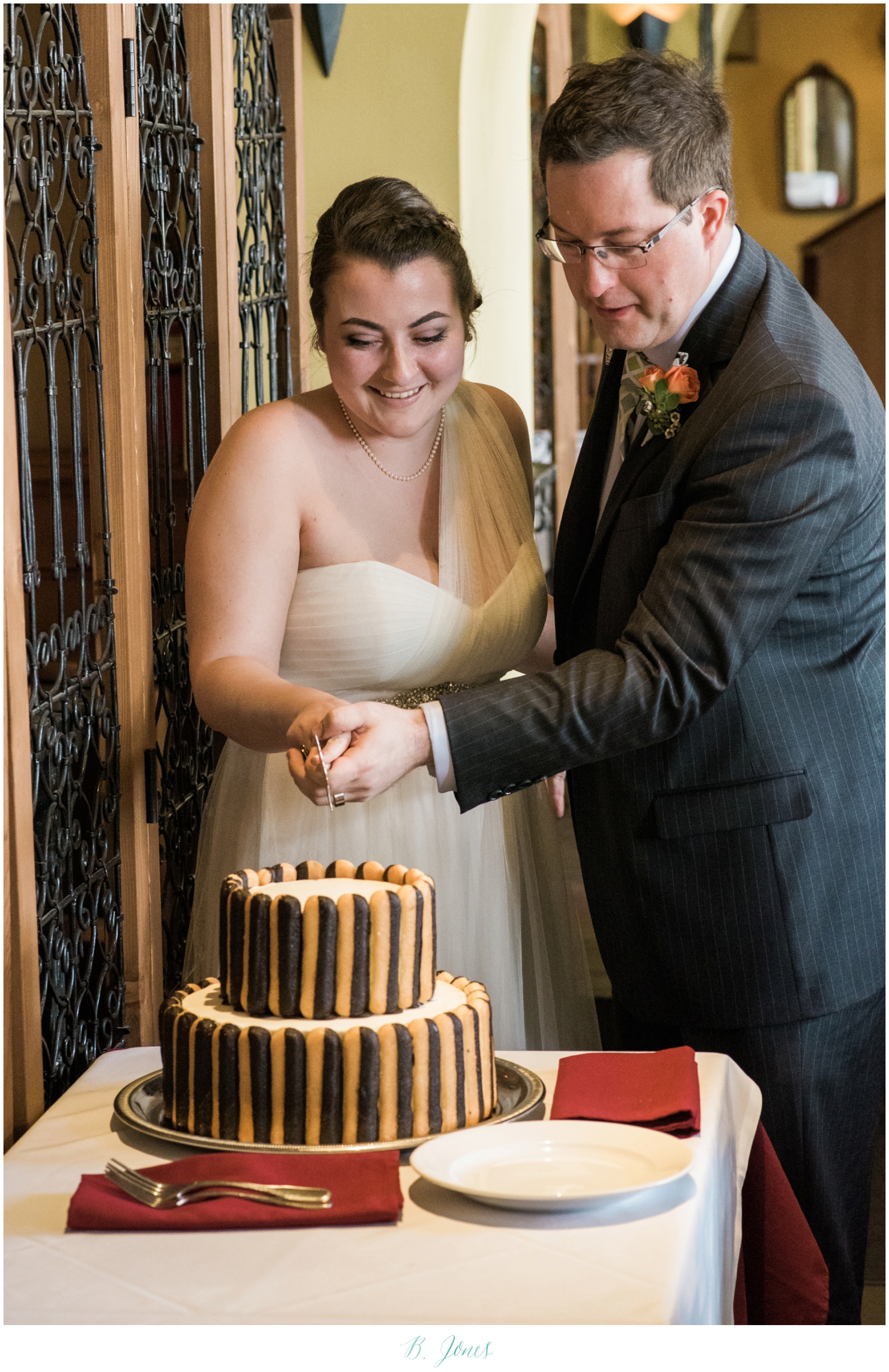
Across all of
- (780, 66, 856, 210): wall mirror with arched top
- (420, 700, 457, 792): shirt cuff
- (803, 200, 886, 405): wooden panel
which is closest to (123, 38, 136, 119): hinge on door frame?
(420, 700, 457, 792): shirt cuff

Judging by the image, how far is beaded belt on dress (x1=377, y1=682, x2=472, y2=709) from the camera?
2311mm

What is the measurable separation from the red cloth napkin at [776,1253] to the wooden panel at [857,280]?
7.51m

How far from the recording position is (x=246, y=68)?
3.12 m

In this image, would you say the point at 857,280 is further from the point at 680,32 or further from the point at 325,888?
the point at 325,888

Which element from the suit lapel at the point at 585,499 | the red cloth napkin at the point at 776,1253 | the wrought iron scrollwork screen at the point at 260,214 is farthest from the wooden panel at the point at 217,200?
the red cloth napkin at the point at 776,1253

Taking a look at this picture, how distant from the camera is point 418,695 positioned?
232 centimetres


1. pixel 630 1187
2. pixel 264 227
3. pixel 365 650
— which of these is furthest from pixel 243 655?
pixel 264 227

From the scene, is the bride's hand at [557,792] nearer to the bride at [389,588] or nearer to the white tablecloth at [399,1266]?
the bride at [389,588]

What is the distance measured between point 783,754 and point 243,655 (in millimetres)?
772

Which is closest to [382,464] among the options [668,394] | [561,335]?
[668,394]

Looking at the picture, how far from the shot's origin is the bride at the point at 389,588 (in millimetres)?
2137

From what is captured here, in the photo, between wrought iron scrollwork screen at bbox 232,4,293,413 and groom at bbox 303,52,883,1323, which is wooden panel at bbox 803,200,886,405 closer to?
wrought iron scrollwork screen at bbox 232,4,293,413

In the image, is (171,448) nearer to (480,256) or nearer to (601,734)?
(601,734)

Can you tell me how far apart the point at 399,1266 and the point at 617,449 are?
1.26m
